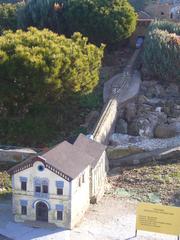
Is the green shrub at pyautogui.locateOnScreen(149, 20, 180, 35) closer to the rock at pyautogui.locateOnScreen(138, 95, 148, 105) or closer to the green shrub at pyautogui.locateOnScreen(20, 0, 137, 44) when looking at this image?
the green shrub at pyautogui.locateOnScreen(20, 0, 137, 44)

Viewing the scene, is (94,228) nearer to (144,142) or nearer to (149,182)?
(149,182)

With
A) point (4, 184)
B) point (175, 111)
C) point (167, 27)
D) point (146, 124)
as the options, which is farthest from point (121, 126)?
point (167, 27)

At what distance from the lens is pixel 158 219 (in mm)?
29188

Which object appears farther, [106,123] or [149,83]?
[149,83]

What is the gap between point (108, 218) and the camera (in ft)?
103

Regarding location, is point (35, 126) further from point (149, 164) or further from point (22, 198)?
point (22, 198)

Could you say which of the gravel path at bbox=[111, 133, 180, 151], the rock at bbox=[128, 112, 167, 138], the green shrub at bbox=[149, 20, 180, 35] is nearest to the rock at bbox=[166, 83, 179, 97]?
the rock at bbox=[128, 112, 167, 138]

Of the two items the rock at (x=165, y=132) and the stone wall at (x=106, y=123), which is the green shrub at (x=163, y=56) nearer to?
the stone wall at (x=106, y=123)

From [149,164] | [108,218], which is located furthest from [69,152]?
[149,164]

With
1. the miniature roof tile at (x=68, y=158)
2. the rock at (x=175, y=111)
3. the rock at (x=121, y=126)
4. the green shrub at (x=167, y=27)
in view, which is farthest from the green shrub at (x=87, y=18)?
the miniature roof tile at (x=68, y=158)

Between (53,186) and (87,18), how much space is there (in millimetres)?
21171

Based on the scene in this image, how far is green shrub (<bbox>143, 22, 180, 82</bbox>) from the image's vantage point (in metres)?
45.3

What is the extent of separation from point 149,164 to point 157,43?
1157 centimetres

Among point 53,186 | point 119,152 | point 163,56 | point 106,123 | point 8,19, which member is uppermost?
point 8,19
